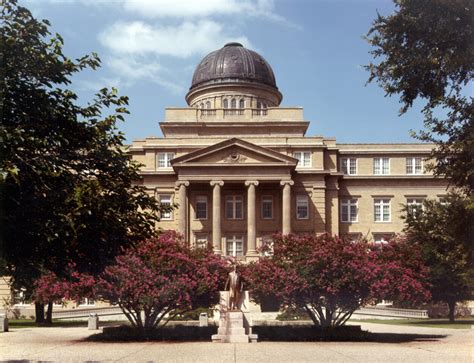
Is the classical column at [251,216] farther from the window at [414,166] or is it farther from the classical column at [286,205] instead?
the window at [414,166]

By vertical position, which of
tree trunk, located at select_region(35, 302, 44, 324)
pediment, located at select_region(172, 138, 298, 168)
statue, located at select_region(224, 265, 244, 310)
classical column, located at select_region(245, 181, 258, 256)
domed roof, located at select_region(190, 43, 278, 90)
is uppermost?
domed roof, located at select_region(190, 43, 278, 90)

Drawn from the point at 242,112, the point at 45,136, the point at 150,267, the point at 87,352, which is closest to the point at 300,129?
the point at 242,112

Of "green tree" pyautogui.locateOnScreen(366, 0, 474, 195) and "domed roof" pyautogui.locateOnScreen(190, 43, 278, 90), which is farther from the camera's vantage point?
"domed roof" pyautogui.locateOnScreen(190, 43, 278, 90)

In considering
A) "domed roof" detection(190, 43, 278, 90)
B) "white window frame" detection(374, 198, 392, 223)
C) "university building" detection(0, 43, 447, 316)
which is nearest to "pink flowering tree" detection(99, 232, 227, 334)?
"university building" detection(0, 43, 447, 316)

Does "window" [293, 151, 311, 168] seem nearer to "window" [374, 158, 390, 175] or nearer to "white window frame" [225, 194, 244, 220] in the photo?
"white window frame" [225, 194, 244, 220]

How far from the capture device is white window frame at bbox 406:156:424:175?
237 ft

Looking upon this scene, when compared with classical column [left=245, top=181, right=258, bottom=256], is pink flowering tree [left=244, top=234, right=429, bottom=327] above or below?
below

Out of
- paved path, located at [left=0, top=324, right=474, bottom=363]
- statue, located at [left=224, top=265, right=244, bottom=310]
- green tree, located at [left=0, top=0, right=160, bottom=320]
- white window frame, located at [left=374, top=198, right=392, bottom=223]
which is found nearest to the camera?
green tree, located at [left=0, top=0, right=160, bottom=320]

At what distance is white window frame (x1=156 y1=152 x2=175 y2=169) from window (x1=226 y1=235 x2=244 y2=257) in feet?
33.5

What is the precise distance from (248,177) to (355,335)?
3510 cm

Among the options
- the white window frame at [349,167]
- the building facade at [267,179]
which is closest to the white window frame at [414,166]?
the building facade at [267,179]

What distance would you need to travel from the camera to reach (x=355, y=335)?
32.2 metres

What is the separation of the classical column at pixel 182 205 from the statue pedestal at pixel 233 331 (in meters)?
35.7

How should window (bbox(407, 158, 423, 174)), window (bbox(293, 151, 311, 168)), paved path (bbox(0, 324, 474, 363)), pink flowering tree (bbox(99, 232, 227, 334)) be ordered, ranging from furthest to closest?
window (bbox(407, 158, 423, 174)) < window (bbox(293, 151, 311, 168)) < pink flowering tree (bbox(99, 232, 227, 334)) < paved path (bbox(0, 324, 474, 363))
